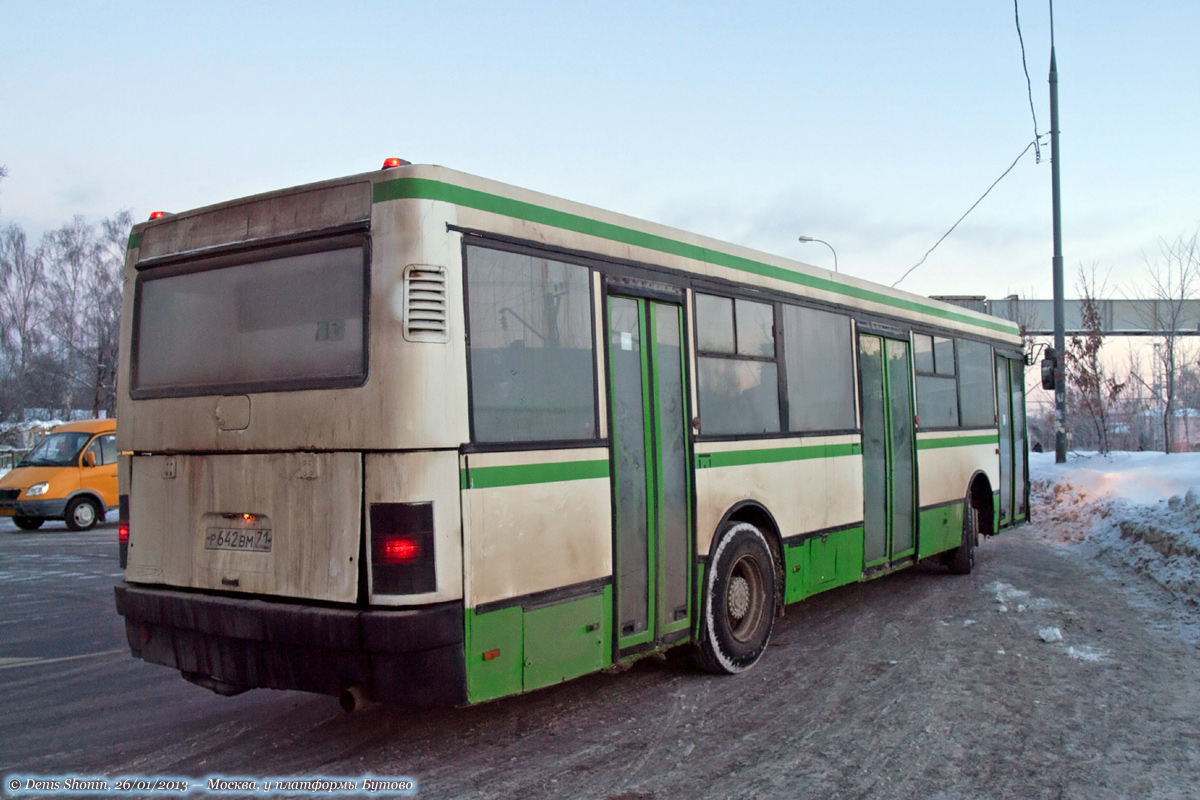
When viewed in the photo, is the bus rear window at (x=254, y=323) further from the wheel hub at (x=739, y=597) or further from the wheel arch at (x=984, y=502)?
the wheel arch at (x=984, y=502)

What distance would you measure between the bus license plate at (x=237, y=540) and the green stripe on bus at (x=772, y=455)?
9.65 ft

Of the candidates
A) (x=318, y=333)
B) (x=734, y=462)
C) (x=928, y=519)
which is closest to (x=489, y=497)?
(x=318, y=333)

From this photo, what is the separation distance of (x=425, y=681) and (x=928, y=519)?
7.34m

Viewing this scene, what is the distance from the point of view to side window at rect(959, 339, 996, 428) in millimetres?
11594

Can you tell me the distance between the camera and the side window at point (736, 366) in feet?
22.3

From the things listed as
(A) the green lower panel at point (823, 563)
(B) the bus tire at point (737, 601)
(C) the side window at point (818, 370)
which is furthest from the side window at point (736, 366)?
(A) the green lower panel at point (823, 563)

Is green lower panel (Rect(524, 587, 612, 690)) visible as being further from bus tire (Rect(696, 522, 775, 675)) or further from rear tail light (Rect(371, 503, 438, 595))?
bus tire (Rect(696, 522, 775, 675))

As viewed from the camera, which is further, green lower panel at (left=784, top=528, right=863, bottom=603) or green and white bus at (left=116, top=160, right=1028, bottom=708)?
green lower panel at (left=784, top=528, right=863, bottom=603)

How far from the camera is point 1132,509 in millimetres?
13898

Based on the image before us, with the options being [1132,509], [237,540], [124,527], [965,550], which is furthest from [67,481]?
[1132,509]

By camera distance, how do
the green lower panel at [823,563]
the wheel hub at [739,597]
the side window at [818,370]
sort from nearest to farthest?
the wheel hub at [739,597] → the green lower panel at [823,563] → the side window at [818,370]

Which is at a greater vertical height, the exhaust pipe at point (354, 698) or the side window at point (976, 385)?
the side window at point (976, 385)

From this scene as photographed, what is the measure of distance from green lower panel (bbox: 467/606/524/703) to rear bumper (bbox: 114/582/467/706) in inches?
2.8

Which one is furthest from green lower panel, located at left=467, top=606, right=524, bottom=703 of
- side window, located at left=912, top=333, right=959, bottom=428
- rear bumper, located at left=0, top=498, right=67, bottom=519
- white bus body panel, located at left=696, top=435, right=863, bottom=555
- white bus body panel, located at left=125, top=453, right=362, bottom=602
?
rear bumper, located at left=0, top=498, right=67, bottom=519
